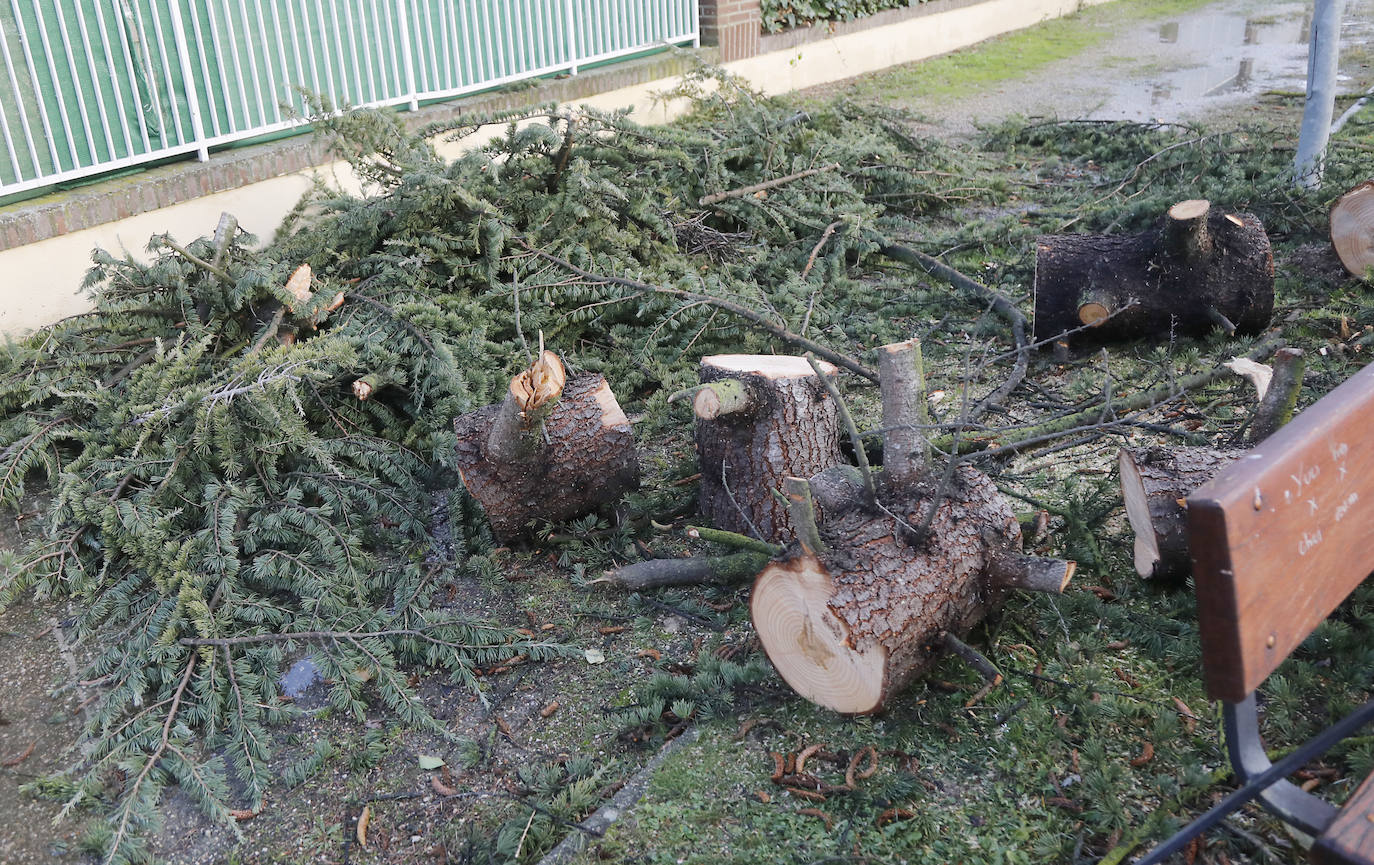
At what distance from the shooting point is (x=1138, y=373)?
14.6 feet

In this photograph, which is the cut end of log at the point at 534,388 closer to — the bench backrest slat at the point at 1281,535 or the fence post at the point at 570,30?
the bench backrest slat at the point at 1281,535

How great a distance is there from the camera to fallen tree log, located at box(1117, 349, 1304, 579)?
9.38 ft

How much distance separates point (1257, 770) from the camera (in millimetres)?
1686

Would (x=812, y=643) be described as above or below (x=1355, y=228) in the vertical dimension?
below

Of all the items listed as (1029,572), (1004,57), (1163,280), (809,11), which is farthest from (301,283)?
(1004,57)

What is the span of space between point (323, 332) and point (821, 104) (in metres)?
4.95

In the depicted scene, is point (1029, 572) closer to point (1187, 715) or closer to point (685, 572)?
point (1187, 715)

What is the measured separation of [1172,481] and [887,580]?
1.01m

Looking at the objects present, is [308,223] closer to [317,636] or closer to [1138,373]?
[317,636]

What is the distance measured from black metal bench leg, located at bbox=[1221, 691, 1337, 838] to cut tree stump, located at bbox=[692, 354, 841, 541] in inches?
68.4

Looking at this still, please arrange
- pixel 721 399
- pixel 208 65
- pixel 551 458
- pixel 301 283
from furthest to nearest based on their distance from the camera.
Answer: pixel 208 65 → pixel 301 283 → pixel 551 458 → pixel 721 399

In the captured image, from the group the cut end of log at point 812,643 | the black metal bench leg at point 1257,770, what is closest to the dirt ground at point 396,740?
the cut end of log at point 812,643

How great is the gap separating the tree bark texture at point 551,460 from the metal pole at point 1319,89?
4.55 m

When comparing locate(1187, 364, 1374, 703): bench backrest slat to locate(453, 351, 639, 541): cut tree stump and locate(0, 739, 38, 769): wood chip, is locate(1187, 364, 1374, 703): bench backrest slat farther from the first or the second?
locate(0, 739, 38, 769): wood chip
